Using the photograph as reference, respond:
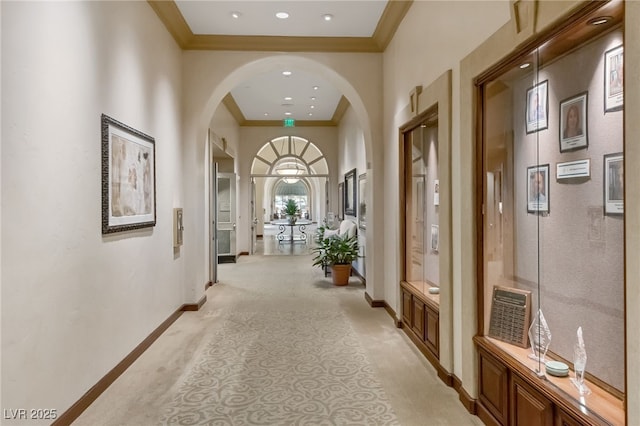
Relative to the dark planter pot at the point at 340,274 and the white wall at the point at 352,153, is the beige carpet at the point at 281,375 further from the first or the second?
the white wall at the point at 352,153

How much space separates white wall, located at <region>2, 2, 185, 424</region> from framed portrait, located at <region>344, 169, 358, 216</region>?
16.7ft

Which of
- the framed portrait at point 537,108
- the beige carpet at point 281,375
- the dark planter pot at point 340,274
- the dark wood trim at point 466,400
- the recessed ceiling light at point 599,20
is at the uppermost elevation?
the recessed ceiling light at point 599,20

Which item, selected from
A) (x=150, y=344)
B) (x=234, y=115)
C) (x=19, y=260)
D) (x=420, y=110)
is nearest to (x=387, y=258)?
(x=420, y=110)

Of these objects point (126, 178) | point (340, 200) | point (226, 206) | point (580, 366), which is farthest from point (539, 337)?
point (226, 206)

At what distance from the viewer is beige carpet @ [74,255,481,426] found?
2910 mm

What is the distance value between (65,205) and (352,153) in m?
6.84

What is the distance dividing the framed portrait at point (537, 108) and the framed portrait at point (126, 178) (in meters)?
3.26

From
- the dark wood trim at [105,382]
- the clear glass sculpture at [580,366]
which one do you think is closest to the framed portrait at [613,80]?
the clear glass sculpture at [580,366]

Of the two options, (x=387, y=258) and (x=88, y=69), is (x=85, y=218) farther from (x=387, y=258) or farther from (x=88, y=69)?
(x=387, y=258)

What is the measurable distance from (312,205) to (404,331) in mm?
24839

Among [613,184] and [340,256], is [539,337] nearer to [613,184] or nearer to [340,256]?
[613,184]

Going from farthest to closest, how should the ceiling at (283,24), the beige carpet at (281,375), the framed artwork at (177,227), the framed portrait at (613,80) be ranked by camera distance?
the framed artwork at (177,227), the ceiling at (283,24), the beige carpet at (281,375), the framed portrait at (613,80)

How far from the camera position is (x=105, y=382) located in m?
3.34

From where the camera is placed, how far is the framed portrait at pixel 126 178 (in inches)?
132
